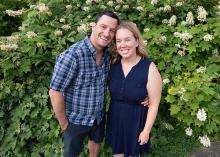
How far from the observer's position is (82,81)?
316 centimetres

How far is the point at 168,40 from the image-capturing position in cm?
475

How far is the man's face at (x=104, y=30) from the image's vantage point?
3.06 metres

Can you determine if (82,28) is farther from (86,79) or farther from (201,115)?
(201,115)

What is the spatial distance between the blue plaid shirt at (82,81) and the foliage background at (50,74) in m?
1.01

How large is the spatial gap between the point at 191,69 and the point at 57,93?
2.00m

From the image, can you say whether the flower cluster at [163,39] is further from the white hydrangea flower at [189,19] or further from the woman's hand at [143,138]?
the woman's hand at [143,138]

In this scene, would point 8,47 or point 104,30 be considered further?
point 8,47

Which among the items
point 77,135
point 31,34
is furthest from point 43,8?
point 77,135

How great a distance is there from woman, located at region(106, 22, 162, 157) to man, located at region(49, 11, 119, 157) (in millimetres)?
104

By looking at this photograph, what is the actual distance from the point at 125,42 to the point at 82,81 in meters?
0.50

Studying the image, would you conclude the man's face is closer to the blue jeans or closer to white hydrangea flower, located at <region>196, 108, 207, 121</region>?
the blue jeans

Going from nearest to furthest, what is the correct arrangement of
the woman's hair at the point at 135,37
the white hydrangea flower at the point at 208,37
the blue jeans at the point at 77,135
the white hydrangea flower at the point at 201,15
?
the woman's hair at the point at 135,37
the blue jeans at the point at 77,135
the white hydrangea flower at the point at 208,37
the white hydrangea flower at the point at 201,15

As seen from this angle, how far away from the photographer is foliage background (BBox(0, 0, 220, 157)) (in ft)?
13.4

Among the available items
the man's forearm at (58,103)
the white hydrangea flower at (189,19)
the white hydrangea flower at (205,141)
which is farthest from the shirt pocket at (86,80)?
the white hydrangea flower at (189,19)
